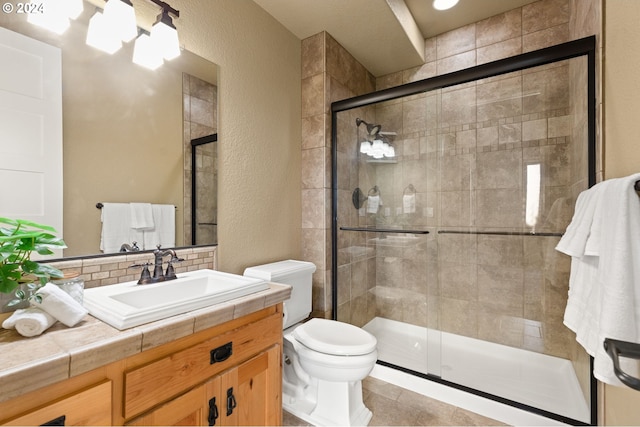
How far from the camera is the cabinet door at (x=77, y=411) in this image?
0.63 metres

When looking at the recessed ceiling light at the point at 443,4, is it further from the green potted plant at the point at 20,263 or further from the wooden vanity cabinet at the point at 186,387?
the green potted plant at the point at 20,263

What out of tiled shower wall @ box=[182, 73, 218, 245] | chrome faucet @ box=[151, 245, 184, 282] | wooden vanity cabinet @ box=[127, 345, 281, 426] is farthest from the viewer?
tiled shower wall @ box=[182, 73, 218, 245]

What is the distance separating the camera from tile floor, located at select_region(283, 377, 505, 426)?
1605mm

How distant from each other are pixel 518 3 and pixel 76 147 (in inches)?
118

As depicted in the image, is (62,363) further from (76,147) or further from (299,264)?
(299,264)

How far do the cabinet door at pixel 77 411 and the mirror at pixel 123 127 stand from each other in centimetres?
67

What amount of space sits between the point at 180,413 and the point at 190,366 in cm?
14

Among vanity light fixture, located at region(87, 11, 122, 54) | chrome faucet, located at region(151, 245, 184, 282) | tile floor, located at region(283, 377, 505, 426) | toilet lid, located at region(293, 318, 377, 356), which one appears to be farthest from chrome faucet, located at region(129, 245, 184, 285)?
tile floor, located at region(283, 377, 505, 426)

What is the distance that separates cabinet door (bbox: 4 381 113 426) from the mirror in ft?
2.19

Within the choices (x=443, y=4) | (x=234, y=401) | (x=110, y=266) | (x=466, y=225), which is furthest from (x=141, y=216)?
(x=443, y=4)

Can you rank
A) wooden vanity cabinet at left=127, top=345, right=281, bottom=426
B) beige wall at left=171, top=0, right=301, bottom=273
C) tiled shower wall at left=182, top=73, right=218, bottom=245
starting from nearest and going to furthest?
wooden vanity cabinet at left=127, top=345, right=281, bottom=426 → tiled shower wall at left=182, top=73, right=218, bottom=245 → beige wall at left=171, top=0, right=301, bottom=273

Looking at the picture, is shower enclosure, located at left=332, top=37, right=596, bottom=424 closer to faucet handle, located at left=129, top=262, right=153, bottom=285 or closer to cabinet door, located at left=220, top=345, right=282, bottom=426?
cabinet door, located at left=220, top=345, right=282, bottom=426

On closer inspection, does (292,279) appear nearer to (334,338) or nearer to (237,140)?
(334,338)

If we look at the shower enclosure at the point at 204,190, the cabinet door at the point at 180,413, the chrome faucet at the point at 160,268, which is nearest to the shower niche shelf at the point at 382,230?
the shower enclosure at the point at 204,190
